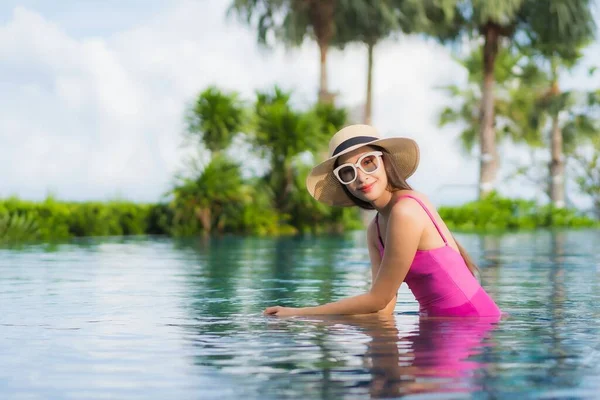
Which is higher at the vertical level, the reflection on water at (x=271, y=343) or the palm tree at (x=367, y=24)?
the palm tree at (x=367, y=24)

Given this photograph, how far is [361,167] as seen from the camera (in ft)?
18.2

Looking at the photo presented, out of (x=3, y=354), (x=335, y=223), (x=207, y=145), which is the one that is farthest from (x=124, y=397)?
(x=335, y=223)

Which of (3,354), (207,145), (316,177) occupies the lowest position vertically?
(3,354)

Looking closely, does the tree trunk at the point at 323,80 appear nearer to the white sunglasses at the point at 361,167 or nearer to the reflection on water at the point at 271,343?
the reflection on water at the point at 271,343

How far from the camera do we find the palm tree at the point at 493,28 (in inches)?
1523

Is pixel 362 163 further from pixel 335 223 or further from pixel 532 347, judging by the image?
pixel 335 223

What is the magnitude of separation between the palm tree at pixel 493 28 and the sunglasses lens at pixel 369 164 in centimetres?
3324

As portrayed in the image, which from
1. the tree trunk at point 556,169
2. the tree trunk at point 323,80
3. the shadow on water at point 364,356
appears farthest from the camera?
the tree trunk at point 556,169

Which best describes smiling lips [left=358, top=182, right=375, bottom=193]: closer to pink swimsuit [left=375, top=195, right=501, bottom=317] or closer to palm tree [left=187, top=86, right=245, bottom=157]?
pink swimsuit [left=375, top=195, right=501, bottom=317]

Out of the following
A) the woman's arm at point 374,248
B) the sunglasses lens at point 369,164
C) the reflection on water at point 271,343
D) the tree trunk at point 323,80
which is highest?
the tree trunk at point 323,80

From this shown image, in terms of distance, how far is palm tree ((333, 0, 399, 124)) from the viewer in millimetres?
36847

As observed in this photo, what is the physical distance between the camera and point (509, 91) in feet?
181

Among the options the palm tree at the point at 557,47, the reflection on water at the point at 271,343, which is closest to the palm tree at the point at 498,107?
the palm tree at the point at 557,47

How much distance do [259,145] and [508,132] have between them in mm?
25599
